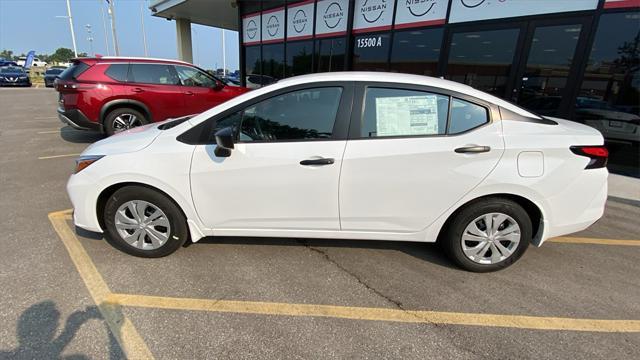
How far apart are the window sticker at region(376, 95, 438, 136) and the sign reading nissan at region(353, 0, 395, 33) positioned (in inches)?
275

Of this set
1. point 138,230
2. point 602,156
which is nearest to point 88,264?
point 138,230

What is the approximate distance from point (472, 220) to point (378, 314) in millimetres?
1102

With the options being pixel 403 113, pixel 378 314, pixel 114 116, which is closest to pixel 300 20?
pixel 114 116

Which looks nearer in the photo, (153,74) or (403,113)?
(403,113)

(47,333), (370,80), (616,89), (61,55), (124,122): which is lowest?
(47,333)

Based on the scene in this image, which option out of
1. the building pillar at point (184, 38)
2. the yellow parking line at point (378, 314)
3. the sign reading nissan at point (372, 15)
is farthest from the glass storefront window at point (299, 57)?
the building pillar at point (184, 38)

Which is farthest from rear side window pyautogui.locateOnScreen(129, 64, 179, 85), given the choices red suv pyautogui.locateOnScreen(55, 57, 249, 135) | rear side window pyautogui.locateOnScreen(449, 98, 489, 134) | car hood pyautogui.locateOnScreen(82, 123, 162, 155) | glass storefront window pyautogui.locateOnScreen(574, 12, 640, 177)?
glass storefront window pyautogui.locateOnScreen(574, 12, 640, 177)

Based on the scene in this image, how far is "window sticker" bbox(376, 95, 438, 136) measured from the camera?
2.70m

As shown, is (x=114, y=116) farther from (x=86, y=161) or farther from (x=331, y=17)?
(x=331, y=17)

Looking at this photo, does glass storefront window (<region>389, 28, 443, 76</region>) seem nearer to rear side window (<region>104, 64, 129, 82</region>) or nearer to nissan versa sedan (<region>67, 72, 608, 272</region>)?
nissan versa sedan (<region>67, 72, 608, 272</region>)

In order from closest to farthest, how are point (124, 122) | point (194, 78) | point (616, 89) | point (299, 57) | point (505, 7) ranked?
point (616, 89), point (505, 7), point (124, 122), point (194, 78), point (299, 57)

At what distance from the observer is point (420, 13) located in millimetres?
8086

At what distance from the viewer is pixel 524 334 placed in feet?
7.48

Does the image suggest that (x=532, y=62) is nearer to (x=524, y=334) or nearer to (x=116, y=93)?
(x=524, y=334)
